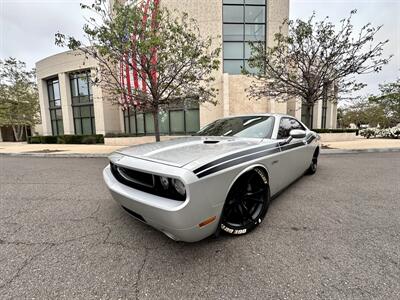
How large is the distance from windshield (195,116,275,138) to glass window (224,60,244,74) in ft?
41.5

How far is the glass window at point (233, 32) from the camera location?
14.9 meters

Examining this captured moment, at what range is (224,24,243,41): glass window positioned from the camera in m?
14.9

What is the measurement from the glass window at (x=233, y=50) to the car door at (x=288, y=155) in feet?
43.0

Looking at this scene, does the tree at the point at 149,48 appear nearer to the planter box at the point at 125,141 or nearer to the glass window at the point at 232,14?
the planter box at the point at 125,141

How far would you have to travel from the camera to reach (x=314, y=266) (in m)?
1.88

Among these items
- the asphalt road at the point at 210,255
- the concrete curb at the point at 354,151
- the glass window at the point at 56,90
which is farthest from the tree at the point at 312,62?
the glass window at the point at 56,90

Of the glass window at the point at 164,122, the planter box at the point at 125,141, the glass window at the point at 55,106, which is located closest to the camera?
the planter box at the point at 125,141

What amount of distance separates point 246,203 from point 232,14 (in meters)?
16.6

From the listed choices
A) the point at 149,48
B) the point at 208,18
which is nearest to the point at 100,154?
the point at 149,48

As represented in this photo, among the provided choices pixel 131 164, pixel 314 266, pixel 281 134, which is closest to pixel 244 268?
pixel 314 266

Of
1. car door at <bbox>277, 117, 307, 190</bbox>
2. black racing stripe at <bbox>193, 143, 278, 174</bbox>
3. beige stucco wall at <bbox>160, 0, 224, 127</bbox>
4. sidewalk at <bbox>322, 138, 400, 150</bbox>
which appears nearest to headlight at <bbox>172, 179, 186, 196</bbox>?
black racing stripe at <bbox>193, 143, 278, 174</bbox>

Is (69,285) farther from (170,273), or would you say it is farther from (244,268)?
(244,268)

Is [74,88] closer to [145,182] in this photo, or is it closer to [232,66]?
[232,66]

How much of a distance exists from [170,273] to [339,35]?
11213 millimetres
